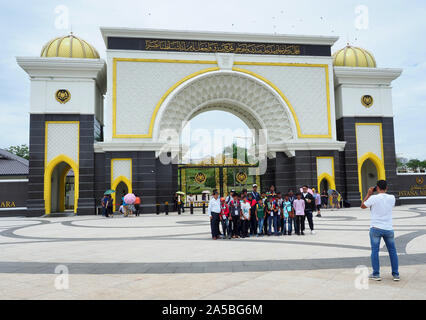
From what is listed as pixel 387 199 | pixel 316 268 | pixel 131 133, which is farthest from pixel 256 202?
pixel 131 133

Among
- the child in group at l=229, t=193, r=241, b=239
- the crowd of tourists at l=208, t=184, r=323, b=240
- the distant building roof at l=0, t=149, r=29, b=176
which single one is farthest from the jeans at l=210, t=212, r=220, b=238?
the distant building roof at l=0, t=149, r=29, b=176

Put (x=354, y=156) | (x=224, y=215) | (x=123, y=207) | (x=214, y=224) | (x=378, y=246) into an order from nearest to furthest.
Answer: (x=378, y=246)
(x=214, y=224)
(x=224, y=215)
(x=123, y=207)
(x=354, y=156)

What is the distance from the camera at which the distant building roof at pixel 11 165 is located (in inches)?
1115

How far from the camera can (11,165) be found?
2952cm

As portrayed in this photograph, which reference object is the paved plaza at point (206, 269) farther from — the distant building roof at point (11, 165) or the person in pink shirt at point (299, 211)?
the distant building roof at point (11, 165)

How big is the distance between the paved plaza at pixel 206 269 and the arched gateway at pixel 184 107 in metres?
12.6

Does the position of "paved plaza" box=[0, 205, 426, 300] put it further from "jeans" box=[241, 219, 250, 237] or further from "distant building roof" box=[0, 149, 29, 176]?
"distant building roof" box=[0, 149, 29, 176]

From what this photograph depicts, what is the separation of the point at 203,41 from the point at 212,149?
7.28 m

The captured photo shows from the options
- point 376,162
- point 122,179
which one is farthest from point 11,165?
point 376,162

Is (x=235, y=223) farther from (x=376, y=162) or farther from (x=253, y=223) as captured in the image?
(x=376, y=162)

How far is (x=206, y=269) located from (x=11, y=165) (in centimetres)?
2955

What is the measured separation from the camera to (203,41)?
22.6 metres

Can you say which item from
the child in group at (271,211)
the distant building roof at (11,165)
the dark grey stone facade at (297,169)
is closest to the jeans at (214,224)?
the child in group at (271,211)
